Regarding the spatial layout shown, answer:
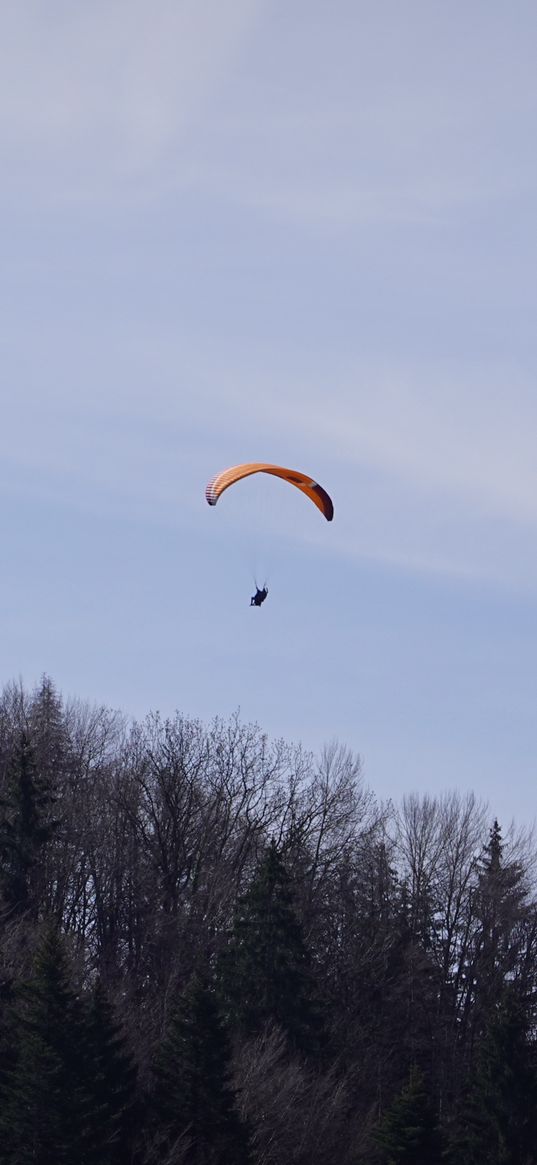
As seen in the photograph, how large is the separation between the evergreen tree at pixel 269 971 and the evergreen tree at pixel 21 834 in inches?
308

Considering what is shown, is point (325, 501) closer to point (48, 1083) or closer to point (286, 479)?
point (286, 479)

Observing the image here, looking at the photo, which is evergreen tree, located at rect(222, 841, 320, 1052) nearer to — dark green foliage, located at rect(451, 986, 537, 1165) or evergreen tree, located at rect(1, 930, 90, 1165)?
dark green foliage, located at rect(451, 986, 537, 1165)

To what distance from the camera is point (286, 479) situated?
4294 cm

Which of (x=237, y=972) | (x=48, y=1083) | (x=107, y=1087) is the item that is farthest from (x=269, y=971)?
(x=48, y=1083)

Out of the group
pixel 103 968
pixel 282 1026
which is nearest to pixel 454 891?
pixel 103 968

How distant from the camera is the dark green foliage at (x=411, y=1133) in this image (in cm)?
3594

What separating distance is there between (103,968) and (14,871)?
4.48 metres

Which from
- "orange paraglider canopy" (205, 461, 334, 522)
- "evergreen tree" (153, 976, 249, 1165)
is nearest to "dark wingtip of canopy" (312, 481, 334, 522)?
"orange paraglider canopy" (205, 461, 334, 522)

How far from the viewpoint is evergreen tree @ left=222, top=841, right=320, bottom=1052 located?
145 ft

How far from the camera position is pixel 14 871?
50656mm

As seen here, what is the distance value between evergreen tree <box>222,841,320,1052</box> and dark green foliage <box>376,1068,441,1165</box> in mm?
7596

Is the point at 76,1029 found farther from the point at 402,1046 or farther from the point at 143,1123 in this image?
the point at 402,1046

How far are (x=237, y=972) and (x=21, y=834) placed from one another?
957cm

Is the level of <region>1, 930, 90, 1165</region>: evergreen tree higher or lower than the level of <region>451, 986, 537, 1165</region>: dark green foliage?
lower
